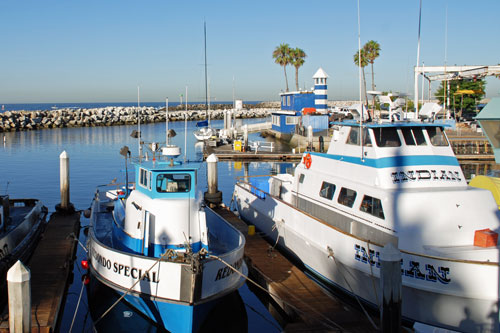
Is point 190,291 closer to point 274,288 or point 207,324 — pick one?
point 207,324

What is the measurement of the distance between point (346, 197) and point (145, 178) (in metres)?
5.92

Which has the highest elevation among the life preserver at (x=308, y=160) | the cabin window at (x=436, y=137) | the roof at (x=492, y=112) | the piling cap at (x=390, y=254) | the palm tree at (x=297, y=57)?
the palm tree at (x=297, y=57)

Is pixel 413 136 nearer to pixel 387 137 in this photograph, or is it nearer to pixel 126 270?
pixel 387 137

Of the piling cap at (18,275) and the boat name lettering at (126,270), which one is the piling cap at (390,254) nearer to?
the boat name lettering at (126,270)

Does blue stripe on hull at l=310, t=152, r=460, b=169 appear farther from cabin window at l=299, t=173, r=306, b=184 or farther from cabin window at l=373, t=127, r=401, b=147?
cabin window at l=299, t=173, r=306, b=184

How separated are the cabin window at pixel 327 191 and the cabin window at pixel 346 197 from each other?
0.52 meters

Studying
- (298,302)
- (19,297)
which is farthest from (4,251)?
(298,302)

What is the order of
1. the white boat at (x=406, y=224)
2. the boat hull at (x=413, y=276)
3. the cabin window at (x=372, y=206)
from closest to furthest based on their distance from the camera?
the boat hull at (x=413, y=276)
the white boat at (x=406, y=224)
the cabin window at (x=372, y=206)

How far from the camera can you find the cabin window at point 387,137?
14.1 m

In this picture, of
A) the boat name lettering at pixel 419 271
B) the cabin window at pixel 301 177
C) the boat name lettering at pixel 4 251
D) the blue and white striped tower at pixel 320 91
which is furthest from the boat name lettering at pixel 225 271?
the blue and white striped tower at pixel 320 91

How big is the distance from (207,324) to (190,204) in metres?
3.14

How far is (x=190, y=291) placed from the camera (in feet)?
35.7

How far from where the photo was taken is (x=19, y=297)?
934cm

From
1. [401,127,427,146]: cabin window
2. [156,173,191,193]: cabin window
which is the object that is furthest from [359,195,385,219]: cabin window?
[156,173,191,193]: cabin window
